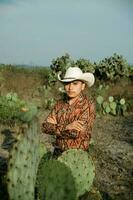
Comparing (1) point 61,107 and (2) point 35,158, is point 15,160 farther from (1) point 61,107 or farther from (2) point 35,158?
(1) point 61,107

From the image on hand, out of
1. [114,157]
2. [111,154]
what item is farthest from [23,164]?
[111,154]

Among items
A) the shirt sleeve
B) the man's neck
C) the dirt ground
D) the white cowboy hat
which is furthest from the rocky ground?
the white cowboy hat

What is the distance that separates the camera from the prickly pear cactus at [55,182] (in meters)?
5.11

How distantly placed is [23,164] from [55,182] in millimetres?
462

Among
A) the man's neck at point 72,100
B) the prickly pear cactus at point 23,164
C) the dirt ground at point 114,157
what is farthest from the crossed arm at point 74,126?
the dirt ground at point 114,157

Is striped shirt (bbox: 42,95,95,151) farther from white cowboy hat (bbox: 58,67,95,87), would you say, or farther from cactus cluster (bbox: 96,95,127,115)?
cactus cluster (bbox: 96,95,127,115)

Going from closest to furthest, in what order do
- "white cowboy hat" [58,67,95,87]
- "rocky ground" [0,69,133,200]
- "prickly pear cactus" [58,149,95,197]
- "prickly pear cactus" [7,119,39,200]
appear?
"prickly pear cactus" [7,119,39,200], "prickly pear cactus" [58,149,95,197], "white cowboy hat" [58,67,95,87], "rocky ground" [0,69,133,200]

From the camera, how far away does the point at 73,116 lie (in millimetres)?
6074

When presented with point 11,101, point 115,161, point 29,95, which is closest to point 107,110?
point 11,101

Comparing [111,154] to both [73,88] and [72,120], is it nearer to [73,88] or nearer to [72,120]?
[72,120]

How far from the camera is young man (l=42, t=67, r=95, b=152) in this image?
5.96 meters

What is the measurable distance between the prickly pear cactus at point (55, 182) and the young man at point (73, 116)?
80 centimetres

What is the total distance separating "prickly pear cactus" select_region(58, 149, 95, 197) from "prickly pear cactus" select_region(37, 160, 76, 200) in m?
0.49

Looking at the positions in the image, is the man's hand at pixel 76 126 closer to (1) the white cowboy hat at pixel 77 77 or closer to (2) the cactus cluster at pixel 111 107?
(1) the white cowboy hat at pixel 77 77
